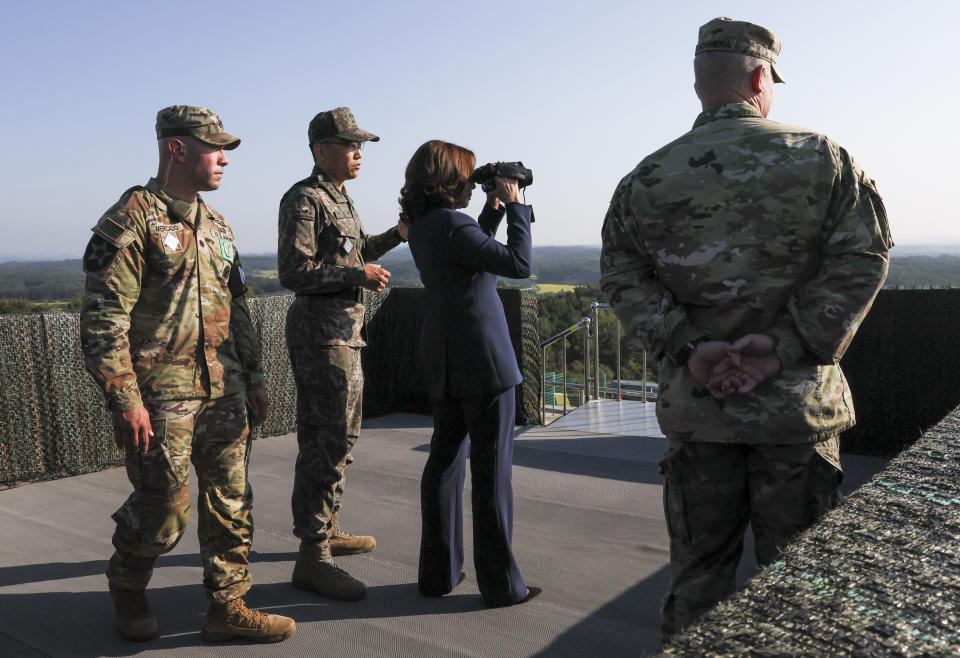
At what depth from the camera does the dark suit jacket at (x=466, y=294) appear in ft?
9.97

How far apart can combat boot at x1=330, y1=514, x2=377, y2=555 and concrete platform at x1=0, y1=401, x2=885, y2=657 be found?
58mm

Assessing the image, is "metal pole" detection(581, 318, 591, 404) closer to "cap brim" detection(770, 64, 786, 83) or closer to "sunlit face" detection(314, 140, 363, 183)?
"sunlit face" detection(314, 140, 363, 183)

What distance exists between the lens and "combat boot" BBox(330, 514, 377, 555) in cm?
389

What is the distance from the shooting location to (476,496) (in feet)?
10.6

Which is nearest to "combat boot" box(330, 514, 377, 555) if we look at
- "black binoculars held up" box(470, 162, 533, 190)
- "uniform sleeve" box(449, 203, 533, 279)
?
"uniform sleeve" box(449, 203, 533, 279)

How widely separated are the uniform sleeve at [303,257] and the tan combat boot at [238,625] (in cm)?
126

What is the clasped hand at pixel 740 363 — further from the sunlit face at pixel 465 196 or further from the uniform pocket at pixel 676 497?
the sunlit face at pixel 465 196

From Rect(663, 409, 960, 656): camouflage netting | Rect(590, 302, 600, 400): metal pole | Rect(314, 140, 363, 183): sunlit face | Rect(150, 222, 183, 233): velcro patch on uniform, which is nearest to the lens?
Rect(663, 409, 960, 656): camouflage netting

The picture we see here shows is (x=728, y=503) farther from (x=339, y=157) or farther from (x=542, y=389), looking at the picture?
(x=542, y=389)

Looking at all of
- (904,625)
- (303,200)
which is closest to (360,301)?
(303,200)

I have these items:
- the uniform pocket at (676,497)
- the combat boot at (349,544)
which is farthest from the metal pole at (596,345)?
the uniform pocket at (676,497)

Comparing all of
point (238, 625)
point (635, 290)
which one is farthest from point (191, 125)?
point (238, 625)

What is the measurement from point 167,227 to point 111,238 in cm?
19

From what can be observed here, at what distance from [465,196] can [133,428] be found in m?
1.46
